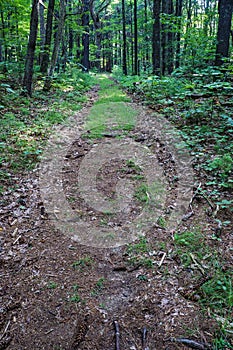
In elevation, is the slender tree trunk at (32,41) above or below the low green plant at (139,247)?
above

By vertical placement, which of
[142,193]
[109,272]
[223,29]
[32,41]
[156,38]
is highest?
[156,38]

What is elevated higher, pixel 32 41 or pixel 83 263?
pixel 32 41

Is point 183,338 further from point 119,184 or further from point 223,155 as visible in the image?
point 223,155

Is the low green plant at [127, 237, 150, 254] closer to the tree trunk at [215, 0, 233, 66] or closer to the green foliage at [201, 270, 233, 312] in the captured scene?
the green foliage at [201, 270, 233, 312]

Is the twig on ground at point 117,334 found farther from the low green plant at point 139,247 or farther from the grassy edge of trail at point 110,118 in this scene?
the grassy edge of trail at point 110,118

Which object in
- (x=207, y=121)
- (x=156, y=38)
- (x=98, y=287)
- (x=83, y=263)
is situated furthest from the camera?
(x=156, y=38)

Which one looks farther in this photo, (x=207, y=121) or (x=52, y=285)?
(x=207, y=121)

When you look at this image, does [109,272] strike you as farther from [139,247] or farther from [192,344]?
[192,344]

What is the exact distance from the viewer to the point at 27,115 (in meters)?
7.36

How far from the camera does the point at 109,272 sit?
2.78m

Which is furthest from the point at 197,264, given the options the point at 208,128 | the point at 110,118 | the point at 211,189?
the point at 110,118

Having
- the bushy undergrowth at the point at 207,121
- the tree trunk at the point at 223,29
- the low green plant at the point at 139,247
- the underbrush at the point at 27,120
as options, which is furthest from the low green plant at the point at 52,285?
the tree trunk at the point at 223,29

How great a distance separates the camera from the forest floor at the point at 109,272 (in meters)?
2.14

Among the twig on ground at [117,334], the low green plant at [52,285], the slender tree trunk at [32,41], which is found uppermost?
the slender tree trunk at [32,41]
